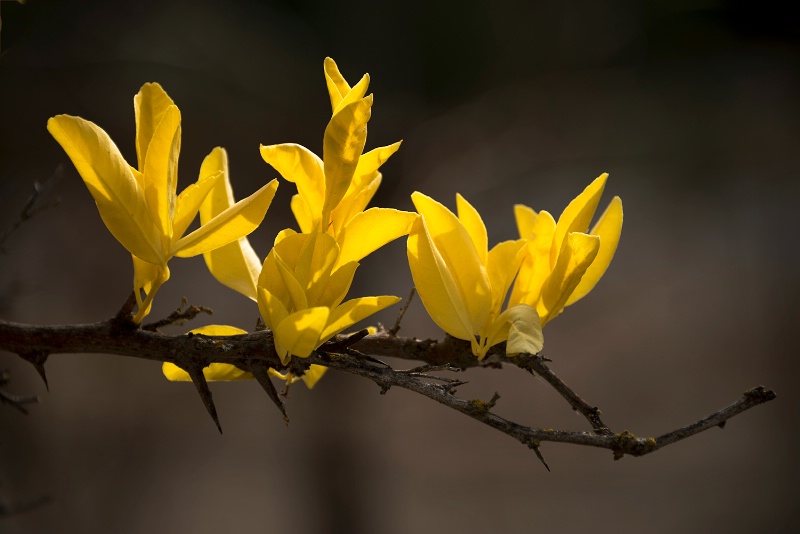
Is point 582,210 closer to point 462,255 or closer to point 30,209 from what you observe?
point 462,255

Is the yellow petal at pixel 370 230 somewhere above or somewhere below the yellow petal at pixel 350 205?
below

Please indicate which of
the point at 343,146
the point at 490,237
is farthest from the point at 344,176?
the point at 490,237

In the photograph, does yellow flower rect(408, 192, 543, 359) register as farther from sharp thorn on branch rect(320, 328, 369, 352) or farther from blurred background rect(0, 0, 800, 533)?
blurred background rect(0, 0, 800, 533)

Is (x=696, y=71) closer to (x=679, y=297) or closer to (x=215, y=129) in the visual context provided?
(x=679, y=297)

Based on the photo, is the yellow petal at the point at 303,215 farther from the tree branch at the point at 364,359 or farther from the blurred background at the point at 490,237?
the blurred background at the point at 490,237

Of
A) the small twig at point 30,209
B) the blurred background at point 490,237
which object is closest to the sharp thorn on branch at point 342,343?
the small twig at point 30,209

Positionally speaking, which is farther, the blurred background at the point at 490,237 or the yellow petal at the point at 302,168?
the blurred background at the point at 490,237

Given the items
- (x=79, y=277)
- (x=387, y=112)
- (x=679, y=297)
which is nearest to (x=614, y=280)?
(x=679, y=297)
